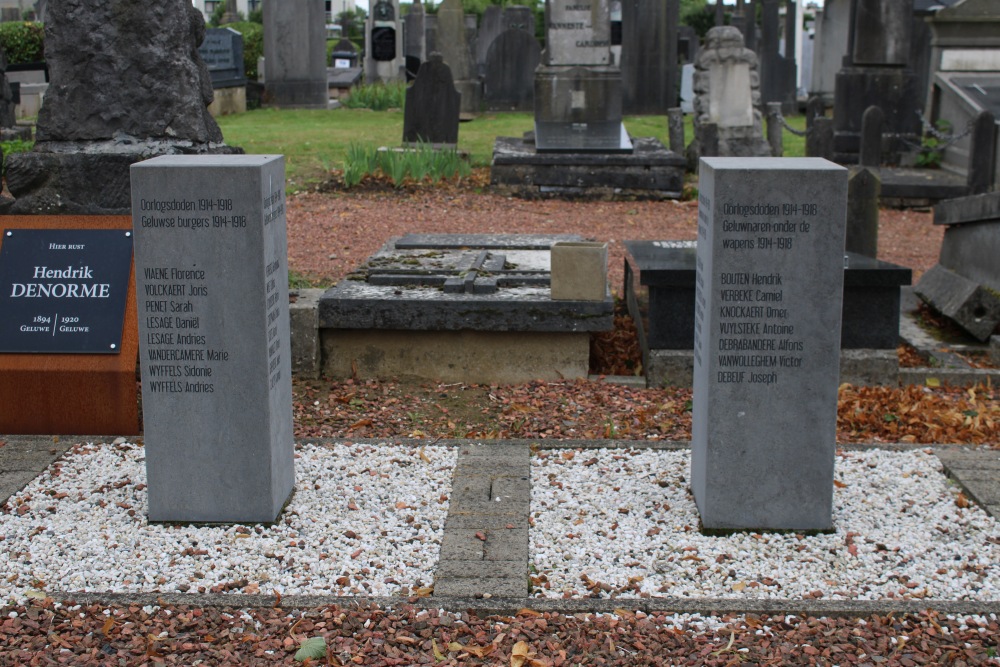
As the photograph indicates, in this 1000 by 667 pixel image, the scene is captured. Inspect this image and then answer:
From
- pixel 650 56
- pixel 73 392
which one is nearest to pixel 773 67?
pixel 650 56

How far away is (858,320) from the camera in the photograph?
6.36 m

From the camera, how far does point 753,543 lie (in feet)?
13.0

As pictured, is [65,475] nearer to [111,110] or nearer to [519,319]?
[111,110]

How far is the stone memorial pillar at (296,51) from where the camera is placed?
2206 centimetres

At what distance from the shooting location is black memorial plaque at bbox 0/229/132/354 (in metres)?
5.07

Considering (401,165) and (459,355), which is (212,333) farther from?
(401,165)

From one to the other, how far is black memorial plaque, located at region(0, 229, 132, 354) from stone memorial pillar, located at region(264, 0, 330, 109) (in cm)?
1785

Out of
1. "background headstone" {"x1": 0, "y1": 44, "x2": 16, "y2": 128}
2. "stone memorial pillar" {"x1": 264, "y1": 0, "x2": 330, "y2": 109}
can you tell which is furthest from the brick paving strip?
"stone memorial pillar" {"x1": 264, "y1": 0, "x2": 330, "y2": 109}

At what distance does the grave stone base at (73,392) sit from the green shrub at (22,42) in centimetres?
1674

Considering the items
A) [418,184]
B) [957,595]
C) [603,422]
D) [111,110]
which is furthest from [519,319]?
[418,184]

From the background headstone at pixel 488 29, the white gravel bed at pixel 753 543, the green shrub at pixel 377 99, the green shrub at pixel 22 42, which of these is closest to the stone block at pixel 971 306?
the white gravel bed at pixel 753 543

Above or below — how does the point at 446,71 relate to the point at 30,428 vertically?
above

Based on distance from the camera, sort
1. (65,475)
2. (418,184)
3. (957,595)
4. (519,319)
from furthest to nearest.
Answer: (418,184)
(519,319)
(65,475)
(957,595)

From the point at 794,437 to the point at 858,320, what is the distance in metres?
2.61
